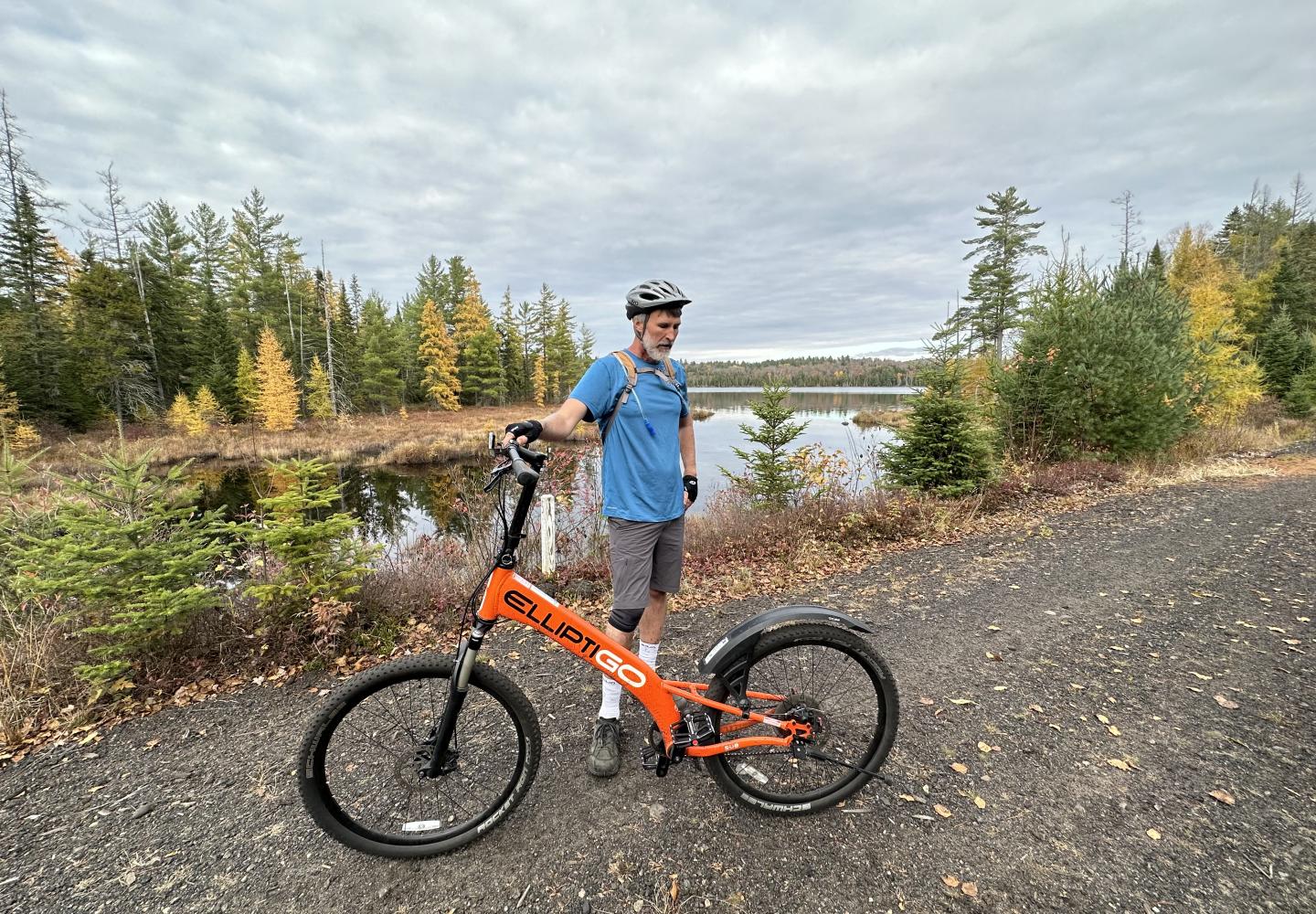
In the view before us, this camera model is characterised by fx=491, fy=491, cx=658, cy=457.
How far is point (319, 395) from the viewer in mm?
31969

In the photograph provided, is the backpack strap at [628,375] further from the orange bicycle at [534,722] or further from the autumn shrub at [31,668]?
the autumn shrub at [31,668]

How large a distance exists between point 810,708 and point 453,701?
166 centimetres

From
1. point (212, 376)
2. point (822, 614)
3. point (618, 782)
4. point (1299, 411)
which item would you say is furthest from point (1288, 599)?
point (212, 376)

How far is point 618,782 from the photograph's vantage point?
2.60m

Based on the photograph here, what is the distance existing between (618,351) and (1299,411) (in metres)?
30.5

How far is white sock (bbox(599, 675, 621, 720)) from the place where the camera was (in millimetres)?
2641

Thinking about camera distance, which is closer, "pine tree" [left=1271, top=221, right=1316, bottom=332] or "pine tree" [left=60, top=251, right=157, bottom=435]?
"pine tree" [left=60, top=251, right=157, bottom=435]

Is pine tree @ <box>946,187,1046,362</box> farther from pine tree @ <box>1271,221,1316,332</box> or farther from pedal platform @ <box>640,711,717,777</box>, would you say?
pedal platform @ <box>640,711,717,777</box>

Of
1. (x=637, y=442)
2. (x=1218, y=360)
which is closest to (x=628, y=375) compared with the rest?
(x=637, y=442)

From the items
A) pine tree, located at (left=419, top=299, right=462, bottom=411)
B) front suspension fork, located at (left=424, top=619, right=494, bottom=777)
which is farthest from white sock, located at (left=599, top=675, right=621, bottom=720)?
pine tree, located at (left=419, top=299, right=462, bottom=411)

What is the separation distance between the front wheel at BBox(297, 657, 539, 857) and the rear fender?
2.83 ft

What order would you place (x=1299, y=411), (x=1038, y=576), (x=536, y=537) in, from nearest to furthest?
1. (x=1038, y=576)
2. (x=536, y=537)
3. (x=1299, y=411)

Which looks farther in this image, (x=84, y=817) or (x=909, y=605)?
(x=909, y=605)

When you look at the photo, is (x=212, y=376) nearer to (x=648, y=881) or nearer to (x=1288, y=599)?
(x=648, y=881)
